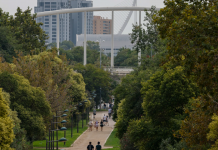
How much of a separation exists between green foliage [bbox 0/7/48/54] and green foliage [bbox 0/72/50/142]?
2368 centimetres

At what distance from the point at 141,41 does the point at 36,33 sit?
17502 mm

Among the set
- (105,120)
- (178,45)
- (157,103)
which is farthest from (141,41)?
(178,45)

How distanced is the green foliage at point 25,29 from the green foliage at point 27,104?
23679 millimetres

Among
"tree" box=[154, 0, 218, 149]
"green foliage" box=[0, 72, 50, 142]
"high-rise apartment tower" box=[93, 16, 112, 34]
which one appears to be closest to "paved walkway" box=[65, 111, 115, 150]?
"green foliage" box=[0, 72, 50, 142]

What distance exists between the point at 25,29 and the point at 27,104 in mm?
26427

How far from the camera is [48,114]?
20.6 meters

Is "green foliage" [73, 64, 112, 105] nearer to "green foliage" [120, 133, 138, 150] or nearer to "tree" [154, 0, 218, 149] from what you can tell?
"green foliage" [120, 133, 138, 150]

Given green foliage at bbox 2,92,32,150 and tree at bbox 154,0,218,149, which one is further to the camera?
green foliage at bbox 2,92,32,150

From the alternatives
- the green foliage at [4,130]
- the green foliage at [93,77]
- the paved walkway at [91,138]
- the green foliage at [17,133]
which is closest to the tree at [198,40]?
the green foliage at [4,130]

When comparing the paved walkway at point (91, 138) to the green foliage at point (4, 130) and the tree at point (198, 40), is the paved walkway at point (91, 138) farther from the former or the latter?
the tree at point (198, 40)

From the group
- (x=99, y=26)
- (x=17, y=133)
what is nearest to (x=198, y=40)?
(x=17, y=133)

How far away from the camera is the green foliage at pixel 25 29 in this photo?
43406mm

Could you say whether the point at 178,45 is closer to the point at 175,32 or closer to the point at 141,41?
the point at 175,32

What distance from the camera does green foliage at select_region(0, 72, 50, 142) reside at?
19031 millimetres
